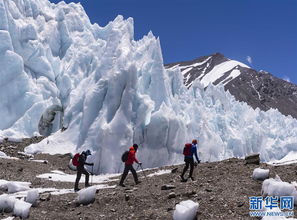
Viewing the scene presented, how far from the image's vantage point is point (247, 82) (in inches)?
6265

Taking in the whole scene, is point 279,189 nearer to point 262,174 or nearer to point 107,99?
point 262,174

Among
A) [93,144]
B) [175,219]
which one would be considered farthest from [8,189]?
[93,144]

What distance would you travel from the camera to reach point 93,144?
21109 millimetres

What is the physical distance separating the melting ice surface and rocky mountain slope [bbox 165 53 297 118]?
87912 mm

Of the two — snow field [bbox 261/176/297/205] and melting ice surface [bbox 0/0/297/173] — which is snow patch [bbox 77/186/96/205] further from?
melting ice surface [bbox 0/0/297/173]

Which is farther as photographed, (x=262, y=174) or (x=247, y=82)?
(x=247, y=82)

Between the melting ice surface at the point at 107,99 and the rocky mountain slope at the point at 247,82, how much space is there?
87.9 metres

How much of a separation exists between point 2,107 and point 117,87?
54.7 ft

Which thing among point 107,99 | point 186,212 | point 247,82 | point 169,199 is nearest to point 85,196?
point 169,199

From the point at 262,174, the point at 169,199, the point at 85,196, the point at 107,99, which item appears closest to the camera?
the point at 169,199

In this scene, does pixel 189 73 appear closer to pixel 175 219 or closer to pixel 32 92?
pixel 32 92

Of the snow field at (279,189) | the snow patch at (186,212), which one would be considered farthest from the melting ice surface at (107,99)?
the snow patch at (186,212)

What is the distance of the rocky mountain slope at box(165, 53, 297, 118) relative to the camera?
477 ft

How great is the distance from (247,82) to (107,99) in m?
145
